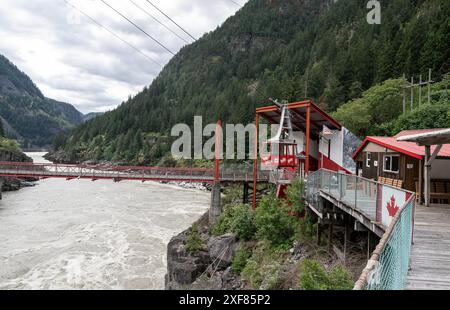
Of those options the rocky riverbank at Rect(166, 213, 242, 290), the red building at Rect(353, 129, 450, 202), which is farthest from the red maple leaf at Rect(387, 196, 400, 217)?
the rocky riverbank at Rect(166, 213, 242, 290)

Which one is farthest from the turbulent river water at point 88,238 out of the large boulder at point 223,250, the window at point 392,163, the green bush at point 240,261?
the window at point 392,163

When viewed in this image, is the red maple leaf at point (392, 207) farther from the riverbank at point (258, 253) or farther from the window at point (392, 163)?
the window at point (392, 163)

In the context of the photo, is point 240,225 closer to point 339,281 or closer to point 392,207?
point 339,281

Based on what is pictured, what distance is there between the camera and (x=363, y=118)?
115ft

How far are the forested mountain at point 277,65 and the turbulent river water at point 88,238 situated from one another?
82.5 ft

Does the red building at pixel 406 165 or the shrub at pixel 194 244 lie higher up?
the red building at pixel 406 165

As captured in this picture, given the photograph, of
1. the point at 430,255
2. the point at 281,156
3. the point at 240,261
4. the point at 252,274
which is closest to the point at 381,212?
the point at 430,255

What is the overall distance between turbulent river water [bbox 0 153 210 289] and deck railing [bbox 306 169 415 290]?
1183cm

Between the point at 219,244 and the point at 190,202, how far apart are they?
25380 mm

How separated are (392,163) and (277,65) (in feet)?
375

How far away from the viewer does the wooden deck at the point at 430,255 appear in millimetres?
5203

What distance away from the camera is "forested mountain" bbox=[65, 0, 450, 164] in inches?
2141

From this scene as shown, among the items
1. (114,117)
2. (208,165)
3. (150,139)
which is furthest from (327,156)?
(114,117)

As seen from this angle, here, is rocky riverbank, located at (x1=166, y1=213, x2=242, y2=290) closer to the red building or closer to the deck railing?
the deck railing
